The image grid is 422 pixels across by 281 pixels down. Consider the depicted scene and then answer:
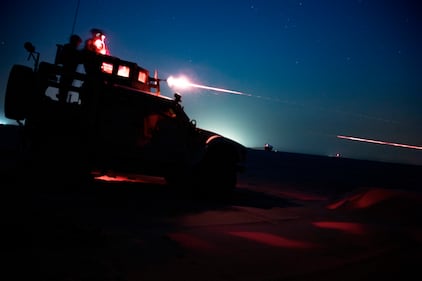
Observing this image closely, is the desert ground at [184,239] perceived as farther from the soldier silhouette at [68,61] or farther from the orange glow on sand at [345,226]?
the soldier silhouette at [68,61]

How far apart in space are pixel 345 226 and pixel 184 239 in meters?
3.23

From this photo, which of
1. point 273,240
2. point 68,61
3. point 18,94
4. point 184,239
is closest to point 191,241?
point 184,239

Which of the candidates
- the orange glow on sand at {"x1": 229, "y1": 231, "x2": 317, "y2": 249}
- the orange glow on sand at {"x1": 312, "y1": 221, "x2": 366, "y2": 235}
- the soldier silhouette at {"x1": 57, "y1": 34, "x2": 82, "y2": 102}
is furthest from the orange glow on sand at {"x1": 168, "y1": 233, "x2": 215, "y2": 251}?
the soldier silhouette at {"x1": 57, "y1": 34, "x2": 82, "y2": 102}

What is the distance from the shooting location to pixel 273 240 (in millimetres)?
4602

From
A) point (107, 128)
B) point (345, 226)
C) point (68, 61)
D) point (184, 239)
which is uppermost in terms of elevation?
point (68, 61)

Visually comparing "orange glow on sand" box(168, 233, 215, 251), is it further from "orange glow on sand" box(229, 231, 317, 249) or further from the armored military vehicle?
the armored military vehicle

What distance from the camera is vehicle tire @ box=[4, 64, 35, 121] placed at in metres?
6.39

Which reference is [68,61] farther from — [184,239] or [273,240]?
[273,240]

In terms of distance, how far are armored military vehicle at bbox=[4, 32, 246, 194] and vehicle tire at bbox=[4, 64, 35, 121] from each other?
0.06ft

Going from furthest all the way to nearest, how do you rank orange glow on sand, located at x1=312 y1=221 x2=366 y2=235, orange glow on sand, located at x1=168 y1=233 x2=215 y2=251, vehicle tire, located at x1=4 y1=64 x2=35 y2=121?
vehicle tire, located at x1=4 y1=64 x2=35 y2=121 → orange glow on sand, located at x1=312 y1=221 x2=366 y2=235 → orange glow on sand, located at x1=168 y1=233 x2=215 y2=251

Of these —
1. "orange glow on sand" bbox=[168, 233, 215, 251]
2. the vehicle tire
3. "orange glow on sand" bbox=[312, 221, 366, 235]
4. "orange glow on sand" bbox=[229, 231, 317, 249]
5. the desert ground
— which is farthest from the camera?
the vehicle tire

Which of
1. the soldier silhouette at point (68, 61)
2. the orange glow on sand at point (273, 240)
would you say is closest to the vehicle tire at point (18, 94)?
the soldier silhouette at point (68, 61)

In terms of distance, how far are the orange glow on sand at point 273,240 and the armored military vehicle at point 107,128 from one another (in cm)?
295

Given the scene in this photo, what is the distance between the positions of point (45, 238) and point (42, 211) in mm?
1233
